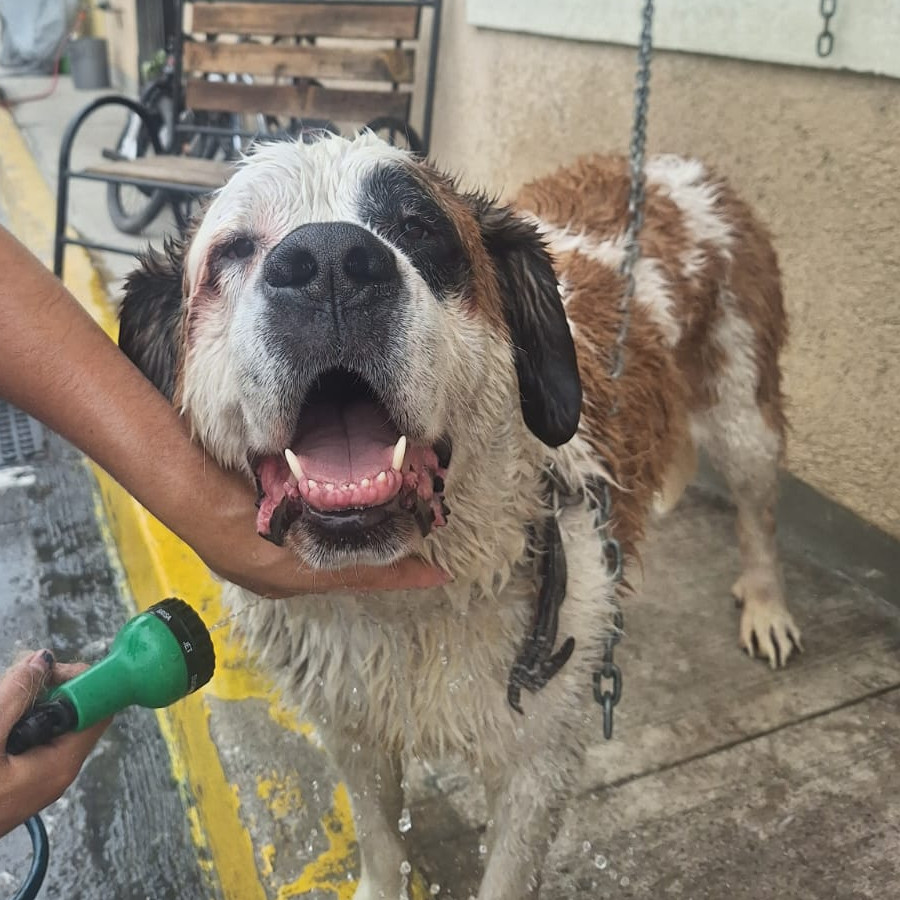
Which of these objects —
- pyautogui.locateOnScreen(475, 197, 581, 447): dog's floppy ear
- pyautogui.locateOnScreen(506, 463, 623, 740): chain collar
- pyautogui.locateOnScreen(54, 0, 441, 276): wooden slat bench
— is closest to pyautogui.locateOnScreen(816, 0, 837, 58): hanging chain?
pyautogui.locateOnScreen(475, 197, 581, 447): dog's floppy ear

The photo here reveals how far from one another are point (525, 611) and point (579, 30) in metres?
3.17

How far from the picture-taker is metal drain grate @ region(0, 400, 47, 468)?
4.29 m

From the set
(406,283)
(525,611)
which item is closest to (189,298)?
(406,283)

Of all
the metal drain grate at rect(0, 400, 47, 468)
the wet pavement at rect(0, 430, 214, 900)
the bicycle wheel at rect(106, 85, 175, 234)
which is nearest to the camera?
the wet pavement at rect(0, 430, 214, 900)

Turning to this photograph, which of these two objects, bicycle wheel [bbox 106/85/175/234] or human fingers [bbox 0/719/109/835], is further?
bicycle wheel [bbox 106/85/175/234]

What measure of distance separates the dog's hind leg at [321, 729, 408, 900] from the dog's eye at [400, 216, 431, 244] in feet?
3.85

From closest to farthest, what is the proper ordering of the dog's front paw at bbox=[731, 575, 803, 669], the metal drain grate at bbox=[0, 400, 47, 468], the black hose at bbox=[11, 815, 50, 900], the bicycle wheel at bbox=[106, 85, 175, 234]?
the black hose at bbox=[11, 815, 50, 900]
the dog's front paw at bbox=[731, 575, 803, 669]
the metal drain grate at bbox=[0, 400, 47, 468]
the bicycle wheel at bbox=[106, 85, 175, 234]

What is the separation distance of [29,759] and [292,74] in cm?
553

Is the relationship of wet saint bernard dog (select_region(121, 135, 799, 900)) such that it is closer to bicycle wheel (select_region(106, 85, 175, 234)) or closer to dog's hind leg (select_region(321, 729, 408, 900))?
dog's hind leg (select_region(321, 729, 408, 900))

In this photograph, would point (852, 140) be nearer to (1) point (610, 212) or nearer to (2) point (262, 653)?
(1) point (610, 212)

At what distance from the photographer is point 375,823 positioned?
2.14 metres

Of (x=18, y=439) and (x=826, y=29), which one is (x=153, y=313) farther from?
(x=18, y=439)

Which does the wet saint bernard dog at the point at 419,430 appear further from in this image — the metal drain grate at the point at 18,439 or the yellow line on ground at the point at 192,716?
the metal drain grate at the point at 18,439

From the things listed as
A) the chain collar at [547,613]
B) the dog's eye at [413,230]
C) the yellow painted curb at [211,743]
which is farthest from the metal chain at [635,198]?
the yellow painted curb at [211,743]
